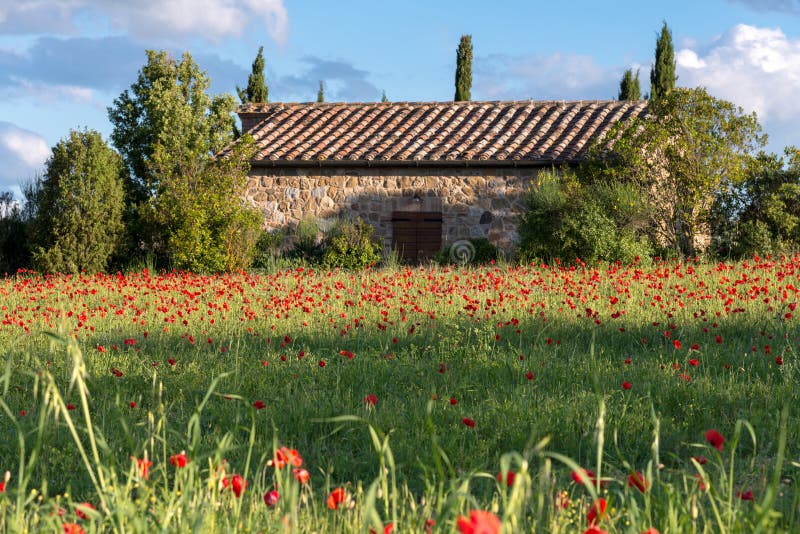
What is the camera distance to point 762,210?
16906 millimetres

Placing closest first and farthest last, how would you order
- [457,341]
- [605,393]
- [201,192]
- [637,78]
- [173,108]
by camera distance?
[605,393] → [457,341] → [201,192] → [173,108] → [637,78]

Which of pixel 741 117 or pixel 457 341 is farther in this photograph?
pixel 741 117

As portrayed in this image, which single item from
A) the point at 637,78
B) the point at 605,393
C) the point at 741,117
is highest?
the point at 637,78

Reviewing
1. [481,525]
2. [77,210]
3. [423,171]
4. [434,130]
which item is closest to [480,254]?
[423,171]

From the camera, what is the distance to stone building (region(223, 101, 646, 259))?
17.8 meters

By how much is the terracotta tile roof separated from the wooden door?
125 centimetres

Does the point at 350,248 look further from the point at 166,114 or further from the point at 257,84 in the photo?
the point at 257,84

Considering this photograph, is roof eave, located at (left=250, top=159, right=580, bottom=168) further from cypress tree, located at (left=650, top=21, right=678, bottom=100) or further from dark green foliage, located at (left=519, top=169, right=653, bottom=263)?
cypress tree, located at (left=650, top=21, right=678, bottom=100)

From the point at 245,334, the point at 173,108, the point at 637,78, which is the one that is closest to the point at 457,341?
the point at 245,334

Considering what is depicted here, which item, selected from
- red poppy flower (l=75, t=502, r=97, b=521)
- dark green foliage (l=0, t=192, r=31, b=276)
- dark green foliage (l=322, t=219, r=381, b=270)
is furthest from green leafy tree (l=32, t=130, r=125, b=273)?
red poppy flower (l=75, t=502, r=97, b=521)

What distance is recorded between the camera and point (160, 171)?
18.9 meters

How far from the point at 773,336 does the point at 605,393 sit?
2516 millimetres

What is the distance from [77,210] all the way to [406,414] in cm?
1371

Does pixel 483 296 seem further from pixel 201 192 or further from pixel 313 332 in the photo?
pixel 201 192
